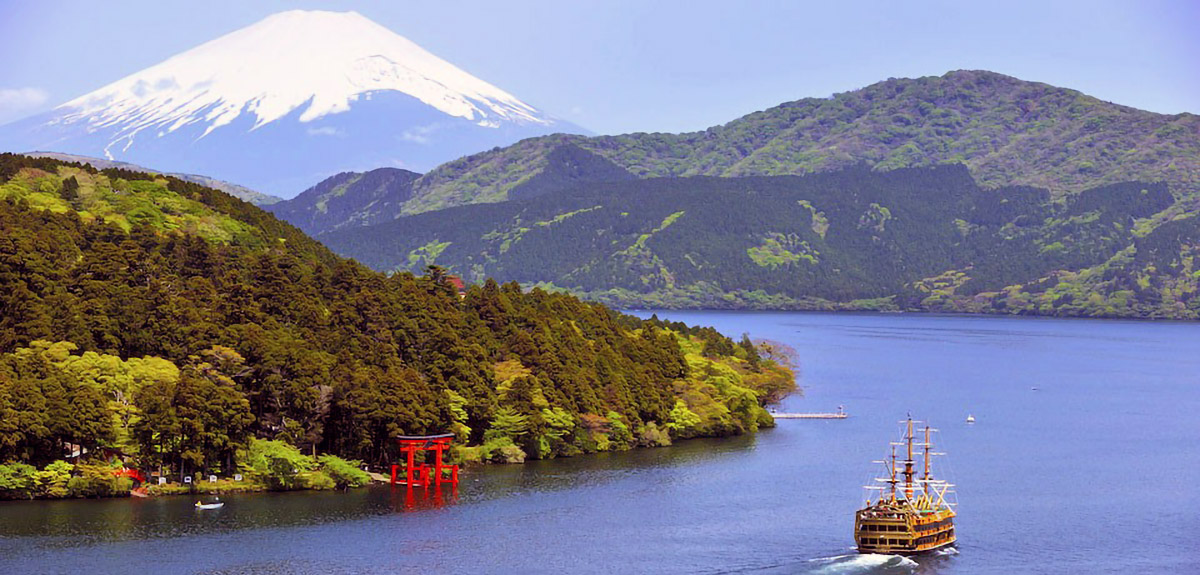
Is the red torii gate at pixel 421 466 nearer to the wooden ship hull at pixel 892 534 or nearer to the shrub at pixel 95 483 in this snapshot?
the shrub at pixel 95 483

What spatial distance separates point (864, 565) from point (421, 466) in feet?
104

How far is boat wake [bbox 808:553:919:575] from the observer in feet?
241

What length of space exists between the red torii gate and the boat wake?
93.1 feet

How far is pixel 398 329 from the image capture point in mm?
115125

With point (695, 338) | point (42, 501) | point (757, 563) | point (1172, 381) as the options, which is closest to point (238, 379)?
point (42, 501)

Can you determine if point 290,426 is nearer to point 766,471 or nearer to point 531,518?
point 531,518

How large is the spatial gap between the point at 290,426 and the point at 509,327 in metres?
30.6

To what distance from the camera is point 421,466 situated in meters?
96.2

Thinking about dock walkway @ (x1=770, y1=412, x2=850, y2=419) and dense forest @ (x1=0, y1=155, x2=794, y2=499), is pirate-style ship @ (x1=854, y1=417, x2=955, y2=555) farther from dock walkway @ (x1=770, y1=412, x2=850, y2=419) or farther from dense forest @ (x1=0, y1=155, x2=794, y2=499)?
dock walkway @ (x1=770, y1=412, x2=850, y2=419)

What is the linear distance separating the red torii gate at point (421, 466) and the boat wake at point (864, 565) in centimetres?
2838

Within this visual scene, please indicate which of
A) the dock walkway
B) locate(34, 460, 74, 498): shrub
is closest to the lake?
locate(34, 460, 74, 498): shrub

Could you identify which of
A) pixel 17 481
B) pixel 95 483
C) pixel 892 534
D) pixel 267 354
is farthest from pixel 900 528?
pixel 17 481

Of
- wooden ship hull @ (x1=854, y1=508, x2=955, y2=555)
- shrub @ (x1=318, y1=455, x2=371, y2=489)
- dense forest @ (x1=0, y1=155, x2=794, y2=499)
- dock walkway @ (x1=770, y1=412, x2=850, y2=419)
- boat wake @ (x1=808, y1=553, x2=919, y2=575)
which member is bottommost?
boat wake @ (x1=808, y1=553, x2=919, y2=575)

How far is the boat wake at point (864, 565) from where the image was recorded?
2889 inches
